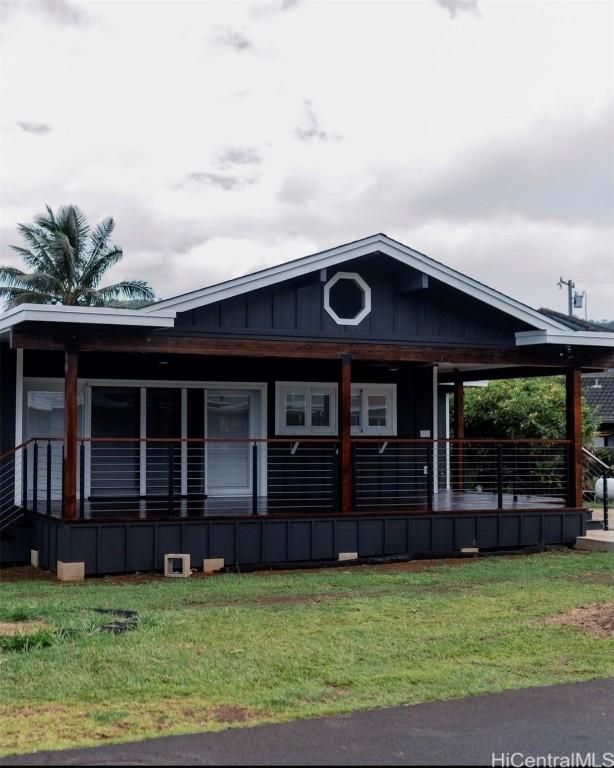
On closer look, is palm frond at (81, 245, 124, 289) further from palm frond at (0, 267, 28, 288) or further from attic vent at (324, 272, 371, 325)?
attic vent at (324, 272, 371, 325)

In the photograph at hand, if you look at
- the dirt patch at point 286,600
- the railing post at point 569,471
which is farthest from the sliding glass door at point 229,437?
the dirt patch at point 286,600

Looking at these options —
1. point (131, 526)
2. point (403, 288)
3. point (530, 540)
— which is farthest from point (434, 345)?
point (131, 526)

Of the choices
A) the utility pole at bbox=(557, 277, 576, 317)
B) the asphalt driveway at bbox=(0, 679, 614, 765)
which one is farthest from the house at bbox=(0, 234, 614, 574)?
the utility pole at bbox=(557, 277, 576, 317)

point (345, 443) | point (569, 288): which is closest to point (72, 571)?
point (345, 443)

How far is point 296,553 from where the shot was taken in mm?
13797

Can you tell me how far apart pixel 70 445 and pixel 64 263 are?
29046mm

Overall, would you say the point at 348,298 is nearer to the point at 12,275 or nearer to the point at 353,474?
the point at 353,474

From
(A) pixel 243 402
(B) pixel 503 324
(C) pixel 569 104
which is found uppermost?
(C) pixel 569 104

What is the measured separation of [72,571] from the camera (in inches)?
493

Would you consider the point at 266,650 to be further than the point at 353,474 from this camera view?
No

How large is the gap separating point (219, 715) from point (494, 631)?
3.35m

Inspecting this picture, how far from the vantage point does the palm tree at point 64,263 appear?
40.3 m

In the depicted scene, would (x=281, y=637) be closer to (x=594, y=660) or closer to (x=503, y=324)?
(x=594, y=660)

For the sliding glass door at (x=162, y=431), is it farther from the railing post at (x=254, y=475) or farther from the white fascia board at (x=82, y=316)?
the white fascia board at (x=82, y=316)
